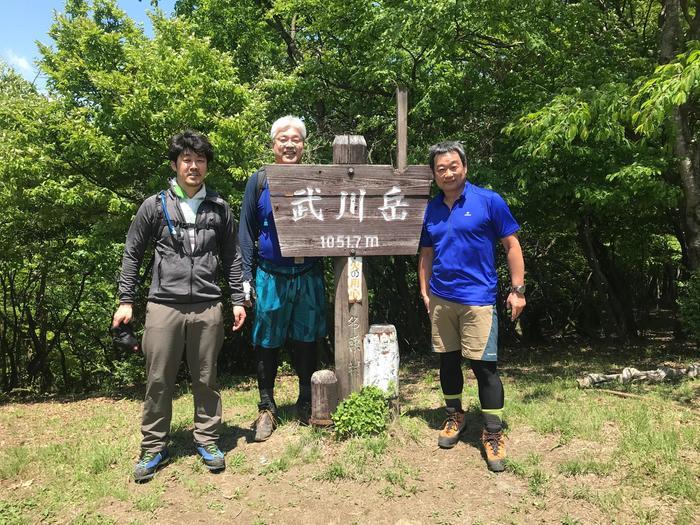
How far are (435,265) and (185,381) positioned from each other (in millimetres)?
4775

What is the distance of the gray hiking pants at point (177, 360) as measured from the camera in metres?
3.25

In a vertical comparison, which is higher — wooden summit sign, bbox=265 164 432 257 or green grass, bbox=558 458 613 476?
wooden summit sign, bbox=265 164 432 257

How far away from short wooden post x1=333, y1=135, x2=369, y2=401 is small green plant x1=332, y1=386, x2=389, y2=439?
10 centimetres

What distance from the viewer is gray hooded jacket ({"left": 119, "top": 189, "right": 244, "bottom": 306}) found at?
10.7 feet

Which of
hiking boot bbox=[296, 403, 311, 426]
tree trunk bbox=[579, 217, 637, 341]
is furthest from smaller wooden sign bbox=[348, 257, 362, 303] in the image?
tree trunk bbox=[579, 217, 637, 341]

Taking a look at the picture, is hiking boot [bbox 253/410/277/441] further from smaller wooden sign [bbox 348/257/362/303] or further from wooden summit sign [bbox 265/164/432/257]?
wooden summit sign [bbox 265/164/432/257]

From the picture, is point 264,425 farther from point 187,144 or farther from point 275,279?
point 187,144

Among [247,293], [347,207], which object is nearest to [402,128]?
[347,207]

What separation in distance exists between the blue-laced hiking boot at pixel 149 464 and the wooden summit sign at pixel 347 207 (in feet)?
5.15

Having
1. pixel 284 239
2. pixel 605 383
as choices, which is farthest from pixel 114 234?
Result: pixel 605 383

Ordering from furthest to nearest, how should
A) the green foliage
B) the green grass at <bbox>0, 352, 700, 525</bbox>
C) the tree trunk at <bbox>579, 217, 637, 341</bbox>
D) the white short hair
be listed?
the tree trunk at <bbox>579, 217, 637, 341</bbox>, the green foliage, the white short hair, the green grass at <bbox>0, 352, 700, 525</bbox>

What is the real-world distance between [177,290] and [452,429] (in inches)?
82.9

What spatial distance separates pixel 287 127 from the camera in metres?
3.63

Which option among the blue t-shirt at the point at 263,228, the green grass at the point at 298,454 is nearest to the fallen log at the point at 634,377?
the green grass at the point at 298,454
